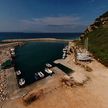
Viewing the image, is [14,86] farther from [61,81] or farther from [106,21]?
[106,21]

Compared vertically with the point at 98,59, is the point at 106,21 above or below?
above

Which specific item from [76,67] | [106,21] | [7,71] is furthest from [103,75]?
[106,21]

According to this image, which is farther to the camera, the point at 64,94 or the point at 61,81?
the point at 61,81

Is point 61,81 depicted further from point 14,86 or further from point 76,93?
point 14,86

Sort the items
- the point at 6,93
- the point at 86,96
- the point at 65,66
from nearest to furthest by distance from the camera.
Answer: the point at 86,96 → the point at 6,93 → the point at 65,66

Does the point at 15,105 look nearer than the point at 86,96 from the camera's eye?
Yes

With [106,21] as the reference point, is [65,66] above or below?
below

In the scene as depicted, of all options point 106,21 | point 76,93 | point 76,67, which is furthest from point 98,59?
point 106,21

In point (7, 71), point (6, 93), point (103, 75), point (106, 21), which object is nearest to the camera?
point (6, 93)

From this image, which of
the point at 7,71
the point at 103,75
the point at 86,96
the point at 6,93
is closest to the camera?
the point at 86,96
